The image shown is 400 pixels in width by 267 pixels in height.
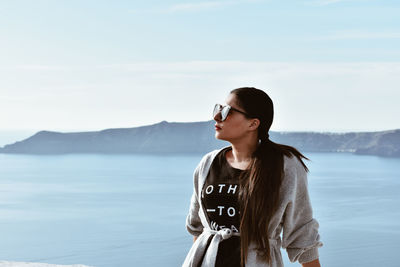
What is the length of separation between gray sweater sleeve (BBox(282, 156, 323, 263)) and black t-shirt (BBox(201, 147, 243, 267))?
0.13 m

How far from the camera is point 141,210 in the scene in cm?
4434

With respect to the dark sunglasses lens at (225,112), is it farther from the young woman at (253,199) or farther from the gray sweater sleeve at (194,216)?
the gray sweater sleeve at (194,216)

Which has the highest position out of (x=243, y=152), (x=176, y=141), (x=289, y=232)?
(x=243, y=152)

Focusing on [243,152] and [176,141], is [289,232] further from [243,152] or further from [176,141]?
[176,141]

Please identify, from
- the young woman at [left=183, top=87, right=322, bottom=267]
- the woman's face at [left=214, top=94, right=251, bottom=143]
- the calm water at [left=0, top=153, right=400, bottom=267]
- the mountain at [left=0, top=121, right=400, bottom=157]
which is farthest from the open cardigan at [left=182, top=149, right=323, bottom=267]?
the mountain at [left=0, top=121, right=400, bottom=157]

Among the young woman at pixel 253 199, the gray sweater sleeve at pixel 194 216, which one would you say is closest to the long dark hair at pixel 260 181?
the young woman at pixel 253 199

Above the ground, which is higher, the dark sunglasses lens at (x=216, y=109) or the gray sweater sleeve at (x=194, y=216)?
the dark sunglasses lens at (x=216, y=109)

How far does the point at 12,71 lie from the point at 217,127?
6824 cm

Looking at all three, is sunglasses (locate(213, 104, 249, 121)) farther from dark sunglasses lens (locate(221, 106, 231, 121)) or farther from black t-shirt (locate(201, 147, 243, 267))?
black t-shirt (locate(201, 147, 243, 267))

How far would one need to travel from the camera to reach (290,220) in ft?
5.22

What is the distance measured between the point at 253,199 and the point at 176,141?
5331 cm

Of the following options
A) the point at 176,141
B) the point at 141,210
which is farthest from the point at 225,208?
the point at 176,141

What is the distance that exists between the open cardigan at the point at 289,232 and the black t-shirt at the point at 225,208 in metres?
0.02

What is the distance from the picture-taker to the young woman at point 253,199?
1.55 metres
